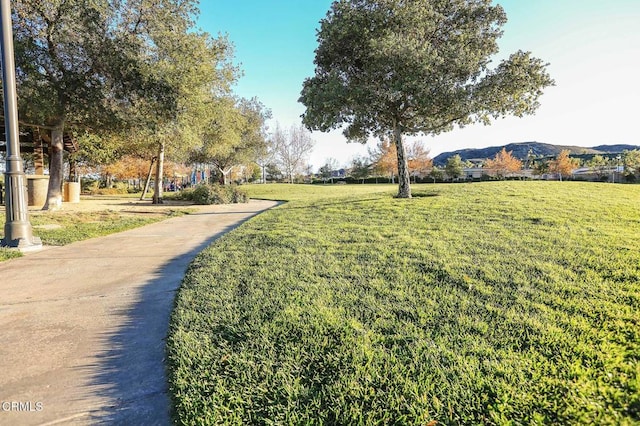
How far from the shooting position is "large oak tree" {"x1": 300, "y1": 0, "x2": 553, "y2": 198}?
9852 mm

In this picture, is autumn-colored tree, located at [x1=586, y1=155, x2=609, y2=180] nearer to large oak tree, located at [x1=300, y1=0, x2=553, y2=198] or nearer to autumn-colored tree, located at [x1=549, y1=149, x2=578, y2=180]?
autumn-colored tree, located at [x1=549, y1=149, x2=578, y2=180]

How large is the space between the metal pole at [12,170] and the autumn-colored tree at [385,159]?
3945cm

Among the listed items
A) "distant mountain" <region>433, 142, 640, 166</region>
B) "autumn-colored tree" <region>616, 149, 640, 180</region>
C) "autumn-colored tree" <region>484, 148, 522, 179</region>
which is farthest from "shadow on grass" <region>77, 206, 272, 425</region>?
"distant mountain" <region>433, 142, 640, 166</region>

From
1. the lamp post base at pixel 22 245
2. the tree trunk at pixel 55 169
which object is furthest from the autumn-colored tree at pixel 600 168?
the lamp post base at pixel 22 245

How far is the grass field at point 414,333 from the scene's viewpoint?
1.81 meters

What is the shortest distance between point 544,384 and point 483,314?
0.91 meters

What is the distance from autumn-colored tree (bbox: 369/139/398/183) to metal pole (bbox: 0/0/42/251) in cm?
3945

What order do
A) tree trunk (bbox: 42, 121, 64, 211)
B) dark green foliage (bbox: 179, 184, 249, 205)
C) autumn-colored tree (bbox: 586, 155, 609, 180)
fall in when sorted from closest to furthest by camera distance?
1. tree trunk (bbox: 42, 121, 64, 211)
2. dark green foliage (bbox: 179, 184, 249, 205)
3. autumn-colored tree (bbox: 586, 155, 609, 180)

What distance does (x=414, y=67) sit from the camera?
9750 mm

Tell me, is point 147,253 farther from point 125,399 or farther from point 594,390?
point 594,390

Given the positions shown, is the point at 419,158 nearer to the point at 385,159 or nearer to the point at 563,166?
the point at 385,159

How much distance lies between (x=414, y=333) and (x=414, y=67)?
9188mm

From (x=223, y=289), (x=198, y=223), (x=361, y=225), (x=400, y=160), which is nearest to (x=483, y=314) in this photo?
(x=223, y=289)

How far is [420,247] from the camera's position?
16.5ft
